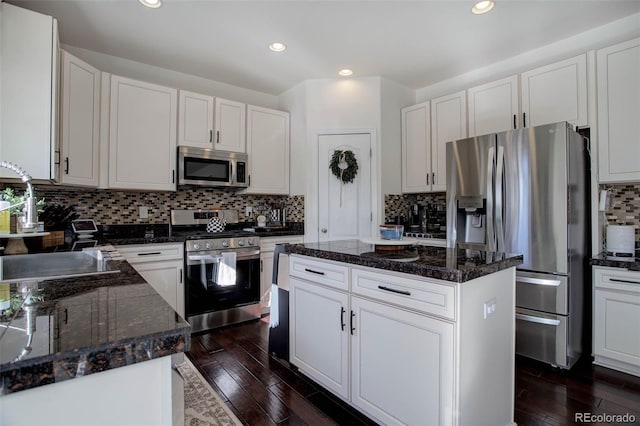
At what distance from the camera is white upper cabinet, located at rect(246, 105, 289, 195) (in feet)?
12.5

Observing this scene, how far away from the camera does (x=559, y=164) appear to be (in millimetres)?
2367

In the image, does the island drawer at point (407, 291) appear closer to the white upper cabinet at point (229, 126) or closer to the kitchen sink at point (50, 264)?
the kitchen sink at point (50, 264)

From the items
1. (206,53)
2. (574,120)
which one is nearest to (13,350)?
(206,53)

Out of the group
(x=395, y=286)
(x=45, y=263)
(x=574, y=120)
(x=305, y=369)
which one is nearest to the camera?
(x=395, y=286)

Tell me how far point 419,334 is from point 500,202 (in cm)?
167

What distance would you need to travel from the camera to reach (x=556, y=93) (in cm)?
278

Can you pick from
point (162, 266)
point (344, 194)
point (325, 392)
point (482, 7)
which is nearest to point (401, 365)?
point (325, 392)

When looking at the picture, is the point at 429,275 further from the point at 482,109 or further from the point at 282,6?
the point at 482,109

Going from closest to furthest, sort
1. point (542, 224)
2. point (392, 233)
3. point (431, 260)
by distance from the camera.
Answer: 1. point (431, 260)
2. point (392, 233)
3. point (542, 224)

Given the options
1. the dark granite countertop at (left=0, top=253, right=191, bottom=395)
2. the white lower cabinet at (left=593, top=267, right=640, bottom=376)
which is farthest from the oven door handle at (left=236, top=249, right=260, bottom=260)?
the white lower cabinet at (left=593, top=267, right=640, bottom=376)

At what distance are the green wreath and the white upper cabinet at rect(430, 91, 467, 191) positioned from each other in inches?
34.8

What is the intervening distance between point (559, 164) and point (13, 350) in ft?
9.70

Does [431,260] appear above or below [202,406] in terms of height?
above

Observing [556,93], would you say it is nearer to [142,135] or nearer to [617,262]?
[617,262]
